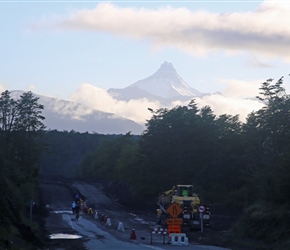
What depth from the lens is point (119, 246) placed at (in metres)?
33.9

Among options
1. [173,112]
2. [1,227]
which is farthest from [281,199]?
[173,112]

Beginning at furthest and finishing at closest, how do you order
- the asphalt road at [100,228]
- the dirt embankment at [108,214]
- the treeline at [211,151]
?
the treeline at [211,151] → the dirt embankment at [108,214] → the asphalt road at [100,228]

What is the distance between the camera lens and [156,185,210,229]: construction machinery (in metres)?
48.0

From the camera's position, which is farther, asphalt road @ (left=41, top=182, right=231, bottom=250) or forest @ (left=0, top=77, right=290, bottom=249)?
forest @ (left=0, top=77, right=290, bottom=249)

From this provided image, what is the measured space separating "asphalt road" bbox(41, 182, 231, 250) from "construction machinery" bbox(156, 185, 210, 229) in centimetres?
189

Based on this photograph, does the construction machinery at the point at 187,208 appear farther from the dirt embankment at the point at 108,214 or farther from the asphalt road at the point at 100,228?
the asphalt road at the point at 100,228

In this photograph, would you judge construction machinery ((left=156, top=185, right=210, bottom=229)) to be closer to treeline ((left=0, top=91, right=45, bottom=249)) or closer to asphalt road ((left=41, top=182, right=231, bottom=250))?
asphalt road ((left=41, top=182, right=231, bottom=250))

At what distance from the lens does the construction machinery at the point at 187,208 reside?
1890 inches

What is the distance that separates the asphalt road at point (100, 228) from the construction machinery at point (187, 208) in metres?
1.89

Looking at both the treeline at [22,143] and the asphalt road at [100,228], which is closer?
the asphalt road at [100,228]

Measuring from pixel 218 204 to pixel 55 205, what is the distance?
17.0 meters

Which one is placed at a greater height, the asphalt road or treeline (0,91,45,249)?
treeline (0,91,45,249)

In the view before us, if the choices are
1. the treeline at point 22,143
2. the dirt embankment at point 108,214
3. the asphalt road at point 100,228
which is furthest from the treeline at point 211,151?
the treeline at point 22,143

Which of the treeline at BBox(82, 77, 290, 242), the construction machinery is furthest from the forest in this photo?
the construction machinery
